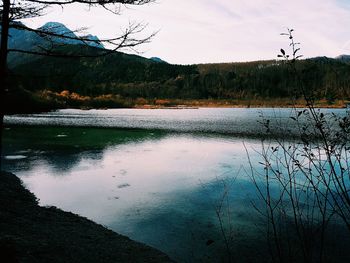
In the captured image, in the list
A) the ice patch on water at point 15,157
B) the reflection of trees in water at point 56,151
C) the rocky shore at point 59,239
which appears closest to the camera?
the rocky shore at point 59,239

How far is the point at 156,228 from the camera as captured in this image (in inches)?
476

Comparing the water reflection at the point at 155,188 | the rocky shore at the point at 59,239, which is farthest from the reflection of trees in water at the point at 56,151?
the rocky shore at the point at 59,239

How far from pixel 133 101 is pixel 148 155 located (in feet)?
556

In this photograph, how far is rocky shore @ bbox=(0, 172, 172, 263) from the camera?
779 centimetres

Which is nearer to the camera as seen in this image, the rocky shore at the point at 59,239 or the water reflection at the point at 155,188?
the rocky shore at the point at 59,239

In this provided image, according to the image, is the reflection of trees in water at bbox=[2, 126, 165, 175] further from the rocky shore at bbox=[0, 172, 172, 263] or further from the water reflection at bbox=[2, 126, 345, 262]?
the rocky shore at bbox=[0, 172, 172, 263]

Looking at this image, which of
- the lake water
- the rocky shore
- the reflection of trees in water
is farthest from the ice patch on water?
the rocky shore

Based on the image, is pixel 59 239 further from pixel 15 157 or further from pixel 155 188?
pixel 15 157

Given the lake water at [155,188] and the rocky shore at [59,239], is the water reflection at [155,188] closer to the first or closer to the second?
the lake water at [155,188]

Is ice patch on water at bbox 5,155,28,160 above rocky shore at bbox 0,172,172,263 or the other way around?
the other way around

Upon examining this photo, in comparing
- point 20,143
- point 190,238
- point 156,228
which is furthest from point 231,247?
point 20,143

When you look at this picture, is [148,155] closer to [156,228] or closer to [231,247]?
[156,228]

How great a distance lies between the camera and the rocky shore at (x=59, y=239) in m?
7.79

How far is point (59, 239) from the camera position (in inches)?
365
